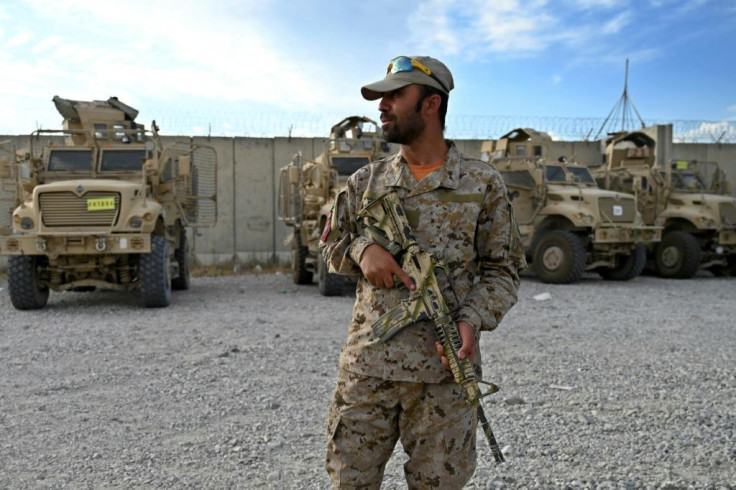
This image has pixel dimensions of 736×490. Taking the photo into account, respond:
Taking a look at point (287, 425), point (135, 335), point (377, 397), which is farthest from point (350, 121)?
point (377, 397)

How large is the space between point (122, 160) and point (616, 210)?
706 centimetres

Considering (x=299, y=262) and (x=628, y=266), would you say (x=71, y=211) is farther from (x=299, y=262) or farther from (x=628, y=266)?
(x=628, y=266)

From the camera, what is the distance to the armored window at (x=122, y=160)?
828 centimetres

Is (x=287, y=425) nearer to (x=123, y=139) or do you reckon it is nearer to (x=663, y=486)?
(x=663, y=486)

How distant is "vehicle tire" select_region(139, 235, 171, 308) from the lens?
287 inches

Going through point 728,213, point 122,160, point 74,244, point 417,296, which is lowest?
point 74,244

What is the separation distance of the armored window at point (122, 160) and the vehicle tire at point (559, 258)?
5.81 m

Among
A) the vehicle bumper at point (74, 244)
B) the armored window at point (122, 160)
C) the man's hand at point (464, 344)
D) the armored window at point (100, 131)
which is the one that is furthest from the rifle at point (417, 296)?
the armored window at point (100, 131)

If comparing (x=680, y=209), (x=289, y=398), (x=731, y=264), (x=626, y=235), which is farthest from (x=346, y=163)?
(x=731, y=264)

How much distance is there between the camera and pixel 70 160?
8.27 meters

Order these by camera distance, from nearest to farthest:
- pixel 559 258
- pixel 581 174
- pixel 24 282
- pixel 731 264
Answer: pixel 24 282 < pixel 559 258 < pixel 581 174 < pixel 731 264

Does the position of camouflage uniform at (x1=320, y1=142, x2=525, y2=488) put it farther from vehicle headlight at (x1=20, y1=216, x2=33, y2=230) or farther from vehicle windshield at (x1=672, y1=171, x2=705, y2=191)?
vehicle windshield at (x1=672, y1=171, x2=705, y2=191)

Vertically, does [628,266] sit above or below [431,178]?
below

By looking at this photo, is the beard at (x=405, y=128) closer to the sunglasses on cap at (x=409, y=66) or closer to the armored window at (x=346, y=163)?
the sunglasses on cap at (x=409, y=66)
